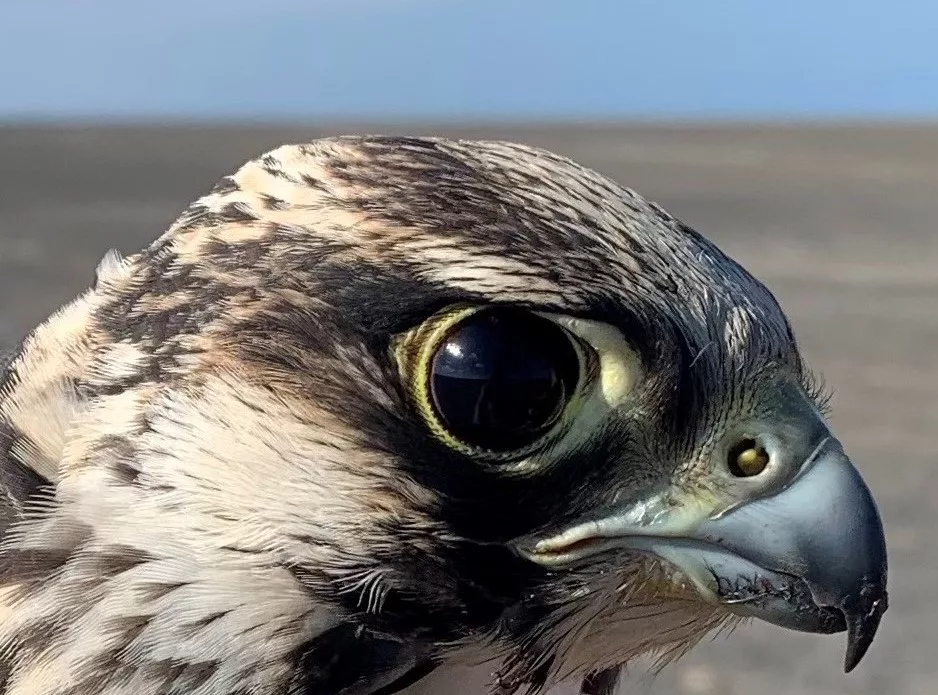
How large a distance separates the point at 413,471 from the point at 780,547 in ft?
1.59

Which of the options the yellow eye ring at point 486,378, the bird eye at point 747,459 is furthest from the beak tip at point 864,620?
the yellow eye ring at point 486,378

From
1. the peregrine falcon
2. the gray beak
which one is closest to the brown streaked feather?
the peregrine falcon

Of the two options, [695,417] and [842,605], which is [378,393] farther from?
[842,605]

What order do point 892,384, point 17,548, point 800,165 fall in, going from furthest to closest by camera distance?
point 800,165 → point 892,384 → point 17,548

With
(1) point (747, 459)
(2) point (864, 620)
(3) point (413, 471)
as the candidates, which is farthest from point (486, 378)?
(2) point (864, 620)

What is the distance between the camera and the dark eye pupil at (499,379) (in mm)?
1596

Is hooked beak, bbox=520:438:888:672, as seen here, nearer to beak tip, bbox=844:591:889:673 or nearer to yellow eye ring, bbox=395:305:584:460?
beak tip, bbox=844:591:889:673

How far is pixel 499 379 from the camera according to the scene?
5.25 feet

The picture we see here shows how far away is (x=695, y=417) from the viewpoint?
1712 millimetres

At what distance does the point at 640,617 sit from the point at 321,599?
46cm

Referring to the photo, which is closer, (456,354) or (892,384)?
(456,354)

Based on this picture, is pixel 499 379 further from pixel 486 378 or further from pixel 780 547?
Answer: pixel 780 547

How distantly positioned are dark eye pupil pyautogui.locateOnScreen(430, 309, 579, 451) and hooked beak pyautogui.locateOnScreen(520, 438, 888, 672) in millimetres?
159

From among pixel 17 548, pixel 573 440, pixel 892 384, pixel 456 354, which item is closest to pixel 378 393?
pixel 456 354
